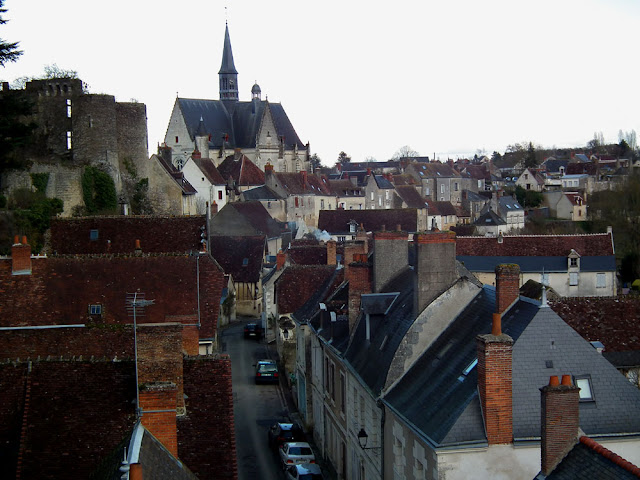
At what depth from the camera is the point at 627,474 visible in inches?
343

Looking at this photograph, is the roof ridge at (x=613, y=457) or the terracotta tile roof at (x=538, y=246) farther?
the terracotta tile roof at (x=538, y=246)

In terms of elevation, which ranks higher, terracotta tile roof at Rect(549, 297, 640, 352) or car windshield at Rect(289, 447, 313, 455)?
terracotta tile roof at Rect(549, 297, 640, 352)

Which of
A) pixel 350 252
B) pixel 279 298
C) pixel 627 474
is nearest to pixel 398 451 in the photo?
pixel 627 474

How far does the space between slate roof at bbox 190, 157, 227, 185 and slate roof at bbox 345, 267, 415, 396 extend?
50133 mm

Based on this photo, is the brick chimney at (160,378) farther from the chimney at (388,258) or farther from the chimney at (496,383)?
the chimney at (388,258)

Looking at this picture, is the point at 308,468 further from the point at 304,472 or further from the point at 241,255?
the point at 241,255

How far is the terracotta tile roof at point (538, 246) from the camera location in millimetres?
41031

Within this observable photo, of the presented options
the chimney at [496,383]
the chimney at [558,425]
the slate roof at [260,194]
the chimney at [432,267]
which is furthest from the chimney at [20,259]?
the slate roof at [260,194]

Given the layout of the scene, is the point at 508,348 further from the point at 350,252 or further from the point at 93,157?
the point at 93,157

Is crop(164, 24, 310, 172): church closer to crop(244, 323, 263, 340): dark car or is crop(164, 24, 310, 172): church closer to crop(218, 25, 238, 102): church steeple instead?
crop(218, 25, 238, 102): church steeple

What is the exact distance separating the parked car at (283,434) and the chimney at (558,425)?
51.1ft

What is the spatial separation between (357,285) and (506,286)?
718 centimetres

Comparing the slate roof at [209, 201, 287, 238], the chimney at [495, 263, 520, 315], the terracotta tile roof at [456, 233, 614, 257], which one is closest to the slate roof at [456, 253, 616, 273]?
the terracotta tile roof at [456, 233, 614, 257]

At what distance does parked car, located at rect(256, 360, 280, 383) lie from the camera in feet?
108
